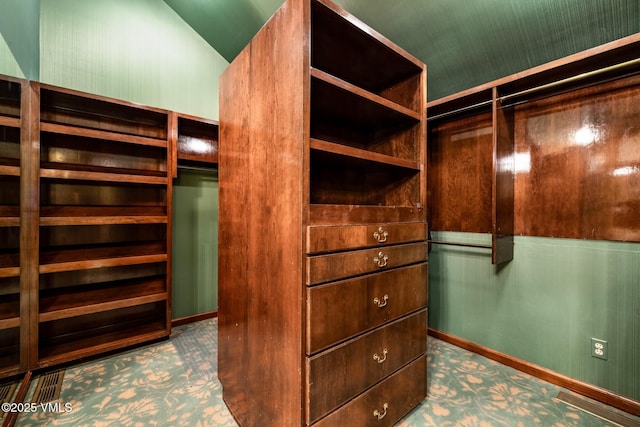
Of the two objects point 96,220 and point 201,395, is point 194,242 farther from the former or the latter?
point 201,395

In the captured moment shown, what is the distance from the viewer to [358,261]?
1139 millimetres

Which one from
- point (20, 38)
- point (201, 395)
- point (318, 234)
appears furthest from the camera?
point (201, 395)

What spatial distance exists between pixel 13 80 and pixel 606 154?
356 cm

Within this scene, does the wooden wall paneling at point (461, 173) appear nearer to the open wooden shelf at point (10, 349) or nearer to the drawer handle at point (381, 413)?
the drawer handle at point (381, 413)

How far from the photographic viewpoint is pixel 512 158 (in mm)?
1953

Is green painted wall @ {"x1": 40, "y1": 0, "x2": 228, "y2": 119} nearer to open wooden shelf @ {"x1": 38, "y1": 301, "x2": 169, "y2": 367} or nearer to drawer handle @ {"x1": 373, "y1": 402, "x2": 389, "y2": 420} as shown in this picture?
open wooden shelf @ {"x1": 38, "y1": 301, "x2": 169, "y2": 367}

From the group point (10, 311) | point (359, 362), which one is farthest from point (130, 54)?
point (359, 362)

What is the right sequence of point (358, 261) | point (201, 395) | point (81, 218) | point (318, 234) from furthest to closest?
1. point (81, 218)
2. point (201, 395)
3. point (358, 261)
4. point (318, 234)

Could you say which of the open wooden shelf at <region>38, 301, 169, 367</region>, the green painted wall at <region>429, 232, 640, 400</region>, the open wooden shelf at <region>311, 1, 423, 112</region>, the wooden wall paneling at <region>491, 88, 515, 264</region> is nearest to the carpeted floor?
the open wooden shelf at <region>38, 301, 169, 367</region>

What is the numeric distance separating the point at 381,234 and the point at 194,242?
213 centimetres

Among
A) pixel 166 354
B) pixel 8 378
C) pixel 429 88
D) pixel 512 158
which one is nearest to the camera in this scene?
pixel 8 378

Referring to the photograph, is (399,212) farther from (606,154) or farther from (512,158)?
(606,154)

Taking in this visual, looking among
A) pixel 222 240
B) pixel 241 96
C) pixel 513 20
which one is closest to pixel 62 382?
pixel 222 240

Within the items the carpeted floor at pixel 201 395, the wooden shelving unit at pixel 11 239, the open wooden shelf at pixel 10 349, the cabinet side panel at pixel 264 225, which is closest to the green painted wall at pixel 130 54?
the wooden shelving unit at pixel 11 239
